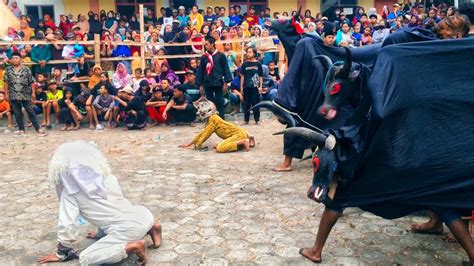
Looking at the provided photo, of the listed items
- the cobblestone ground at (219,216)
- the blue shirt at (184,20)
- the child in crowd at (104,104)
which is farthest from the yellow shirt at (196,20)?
the cobblestone ground at (219,216)

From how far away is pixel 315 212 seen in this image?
558 cm

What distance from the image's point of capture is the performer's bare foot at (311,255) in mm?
4395

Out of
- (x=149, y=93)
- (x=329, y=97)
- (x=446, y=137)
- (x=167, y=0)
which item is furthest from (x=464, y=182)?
(x=167, y=0)

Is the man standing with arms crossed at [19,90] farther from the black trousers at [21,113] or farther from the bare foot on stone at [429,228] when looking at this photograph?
the bare foot on stone at [429,228]

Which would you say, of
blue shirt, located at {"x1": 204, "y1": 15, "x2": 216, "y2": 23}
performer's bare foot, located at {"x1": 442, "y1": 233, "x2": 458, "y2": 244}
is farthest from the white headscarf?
→ blue shirt, located at {"x1": 204, "y1": 15, "x2": 216, "y2": 23}

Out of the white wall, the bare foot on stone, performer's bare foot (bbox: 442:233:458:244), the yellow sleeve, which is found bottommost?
performer's bare foot (bbox: 442:233:458:244)

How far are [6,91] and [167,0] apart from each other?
873cm

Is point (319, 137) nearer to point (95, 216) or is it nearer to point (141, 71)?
point (95, 216)

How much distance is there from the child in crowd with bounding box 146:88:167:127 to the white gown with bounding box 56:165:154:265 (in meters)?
7.10

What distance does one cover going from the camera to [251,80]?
11.5 m

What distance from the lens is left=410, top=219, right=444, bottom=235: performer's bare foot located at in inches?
193

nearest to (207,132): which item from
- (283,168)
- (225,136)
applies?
(225,136)

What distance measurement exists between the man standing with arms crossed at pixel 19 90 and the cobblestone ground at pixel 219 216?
8.26 ft

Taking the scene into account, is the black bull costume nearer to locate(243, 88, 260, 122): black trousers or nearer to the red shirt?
locate(243, 88, 260, 122): black trousers
